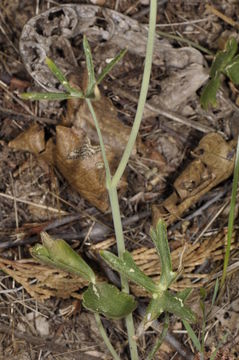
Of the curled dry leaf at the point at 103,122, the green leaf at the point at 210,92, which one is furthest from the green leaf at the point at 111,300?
the green leaf at the point at 210,92

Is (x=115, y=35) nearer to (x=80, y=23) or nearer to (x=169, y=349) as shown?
(x=80, y=23)

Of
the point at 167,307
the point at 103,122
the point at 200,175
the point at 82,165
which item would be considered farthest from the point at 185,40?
the point at 167,307

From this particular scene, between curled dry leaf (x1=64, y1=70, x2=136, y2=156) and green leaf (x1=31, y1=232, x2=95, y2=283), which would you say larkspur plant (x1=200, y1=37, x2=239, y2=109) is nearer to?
curled dry leaf (x1=64, y1=70, x2=136, y2=156)

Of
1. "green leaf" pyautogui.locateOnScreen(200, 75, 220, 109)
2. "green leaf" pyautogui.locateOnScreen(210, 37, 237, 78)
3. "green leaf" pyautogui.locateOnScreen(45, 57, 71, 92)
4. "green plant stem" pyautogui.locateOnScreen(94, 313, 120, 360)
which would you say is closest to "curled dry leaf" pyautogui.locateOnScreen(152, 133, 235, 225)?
"green leaf" pyautogui.locateOnScreen(200, 75, 220, 109)

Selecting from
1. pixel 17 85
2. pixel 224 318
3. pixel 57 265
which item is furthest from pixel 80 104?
pixel 224 318

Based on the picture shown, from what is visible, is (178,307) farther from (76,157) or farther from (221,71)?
(221,71)

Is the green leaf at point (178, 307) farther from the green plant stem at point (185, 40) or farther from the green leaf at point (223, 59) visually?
the green plant stem at point (185, 40)
